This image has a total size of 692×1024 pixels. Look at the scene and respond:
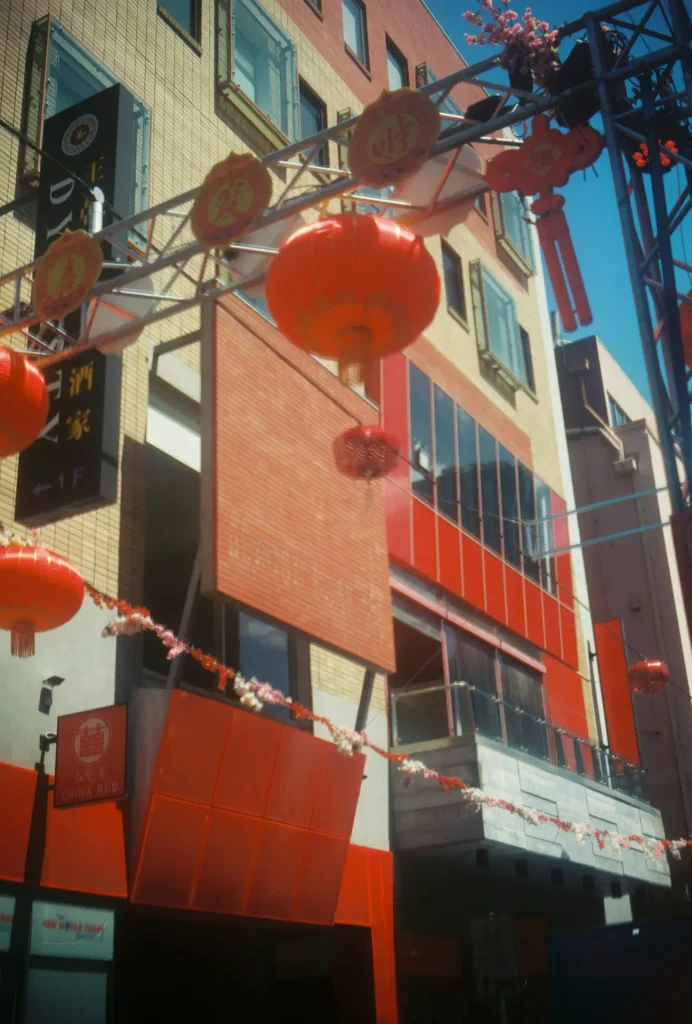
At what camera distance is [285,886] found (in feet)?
45.0

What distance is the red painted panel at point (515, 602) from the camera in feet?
72.6

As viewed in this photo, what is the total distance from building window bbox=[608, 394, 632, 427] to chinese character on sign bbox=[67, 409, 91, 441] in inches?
1150

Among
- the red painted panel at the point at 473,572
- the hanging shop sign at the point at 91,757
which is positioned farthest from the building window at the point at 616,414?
the hanging shop sign at the point at 91,757

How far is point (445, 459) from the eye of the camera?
20859 millimetres

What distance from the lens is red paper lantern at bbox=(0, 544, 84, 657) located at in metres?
9.64

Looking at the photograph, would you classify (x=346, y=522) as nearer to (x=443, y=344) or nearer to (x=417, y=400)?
(x=417, y=400)

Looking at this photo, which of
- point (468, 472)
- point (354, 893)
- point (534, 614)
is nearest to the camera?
point (354, 893)

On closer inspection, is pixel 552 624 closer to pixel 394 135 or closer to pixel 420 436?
pixel 420 436

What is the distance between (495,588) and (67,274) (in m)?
13.5

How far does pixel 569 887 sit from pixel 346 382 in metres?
16.0

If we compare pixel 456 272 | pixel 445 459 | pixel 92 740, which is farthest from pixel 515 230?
pixel 92 740

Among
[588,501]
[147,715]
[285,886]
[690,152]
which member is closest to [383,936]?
[285,886]

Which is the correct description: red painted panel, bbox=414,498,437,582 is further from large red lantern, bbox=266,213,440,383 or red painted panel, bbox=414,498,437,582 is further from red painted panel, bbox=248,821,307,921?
large red lantern, bbox=266,213,440,383

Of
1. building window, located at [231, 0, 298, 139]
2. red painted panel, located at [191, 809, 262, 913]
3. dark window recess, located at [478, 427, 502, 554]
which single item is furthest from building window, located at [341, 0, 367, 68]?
red painted panel, located at [191, 809, 262, 913]
